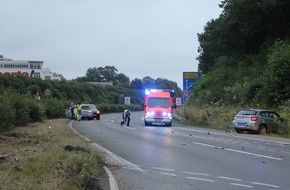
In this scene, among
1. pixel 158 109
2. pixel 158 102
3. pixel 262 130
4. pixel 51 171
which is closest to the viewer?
pixel 51 171

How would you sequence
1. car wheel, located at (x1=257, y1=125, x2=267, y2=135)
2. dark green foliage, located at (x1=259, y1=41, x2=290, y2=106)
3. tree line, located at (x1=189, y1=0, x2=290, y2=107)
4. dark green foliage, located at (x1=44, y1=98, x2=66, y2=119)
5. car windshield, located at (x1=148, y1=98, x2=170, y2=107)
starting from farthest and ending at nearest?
1. dark green foliage, located at (x1=44, y1=98, x2=66, y2=119)
2. car windshield, located at (x1=148, y1=98, x2=170, y2=107)
3. tree line, located at (x1=189, y1=0, x2=290, y2=107)
4. dark green foliage, located at (x1=259, y1=41, x2=290, y2=106)
5. car wheel, located at (x1=257, y1=125, x2=267, y2=135)

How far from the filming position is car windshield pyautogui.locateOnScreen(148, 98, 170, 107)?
36.2 meters

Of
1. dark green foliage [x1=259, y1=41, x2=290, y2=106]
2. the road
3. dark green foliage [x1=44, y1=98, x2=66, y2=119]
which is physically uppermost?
dark green foliage [x1=259, y1=41, x2=290, y2=106]

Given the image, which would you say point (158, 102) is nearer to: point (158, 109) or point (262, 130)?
point (158, 109)

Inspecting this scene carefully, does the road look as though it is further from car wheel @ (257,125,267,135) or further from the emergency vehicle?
the emergency vehicle

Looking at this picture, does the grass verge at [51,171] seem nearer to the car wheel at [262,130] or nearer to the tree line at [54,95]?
the tree line at [54,95]

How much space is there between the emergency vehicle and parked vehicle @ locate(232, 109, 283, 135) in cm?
780

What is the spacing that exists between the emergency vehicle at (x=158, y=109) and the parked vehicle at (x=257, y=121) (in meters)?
7.80

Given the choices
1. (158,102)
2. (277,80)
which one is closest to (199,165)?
(158,102)

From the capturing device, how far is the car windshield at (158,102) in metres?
36.2

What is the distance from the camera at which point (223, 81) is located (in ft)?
164

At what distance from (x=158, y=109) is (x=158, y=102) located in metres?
1.09

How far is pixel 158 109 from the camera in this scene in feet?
117

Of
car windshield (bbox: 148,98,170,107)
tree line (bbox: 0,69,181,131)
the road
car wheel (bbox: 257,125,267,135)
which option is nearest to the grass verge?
the road
